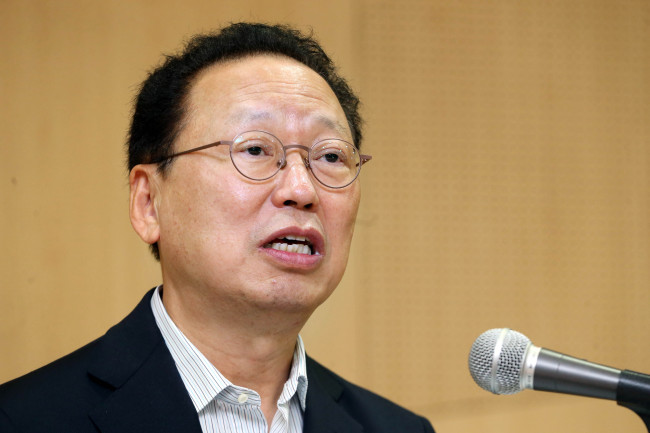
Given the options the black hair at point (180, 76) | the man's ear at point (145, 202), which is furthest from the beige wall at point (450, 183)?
the man's ear at point (145, 202)

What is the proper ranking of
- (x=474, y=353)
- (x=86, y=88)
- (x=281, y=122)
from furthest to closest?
(x=86, y=88) → (x=281, y=122) → (x=474, y=353)

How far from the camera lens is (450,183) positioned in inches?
113

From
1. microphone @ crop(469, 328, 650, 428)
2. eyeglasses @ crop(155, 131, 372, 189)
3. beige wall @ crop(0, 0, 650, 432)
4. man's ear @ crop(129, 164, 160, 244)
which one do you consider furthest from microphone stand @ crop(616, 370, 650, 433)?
beige wall @ crop(0, 0, 650, 432)

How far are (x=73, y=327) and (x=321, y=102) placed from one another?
121 centimetres

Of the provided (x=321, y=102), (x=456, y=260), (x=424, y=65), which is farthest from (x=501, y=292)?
(x=321, y=102)

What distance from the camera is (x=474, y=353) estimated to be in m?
1.14

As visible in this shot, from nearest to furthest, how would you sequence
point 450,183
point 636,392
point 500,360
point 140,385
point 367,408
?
point 636,392 → point 500,360 → point 140,385 → point 367,408 → point 450,183

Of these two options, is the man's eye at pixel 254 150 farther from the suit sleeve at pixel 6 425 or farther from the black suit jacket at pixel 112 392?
the suit sleeve at pixel 6 425

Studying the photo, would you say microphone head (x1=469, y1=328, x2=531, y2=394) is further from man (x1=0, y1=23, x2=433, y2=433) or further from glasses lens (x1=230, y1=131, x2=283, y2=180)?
glasses lens (x1=230, y1=131, x2=283, y2=180)

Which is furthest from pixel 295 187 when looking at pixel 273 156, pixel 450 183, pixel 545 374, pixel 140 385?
pixel 450 183

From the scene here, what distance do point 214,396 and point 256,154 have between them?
51cm

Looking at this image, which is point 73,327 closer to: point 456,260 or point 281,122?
point 281,122

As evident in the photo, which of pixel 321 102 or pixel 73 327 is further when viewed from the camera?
pixel 73 327

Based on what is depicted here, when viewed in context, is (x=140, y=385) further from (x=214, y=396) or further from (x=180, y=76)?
(x=180, y=76)
